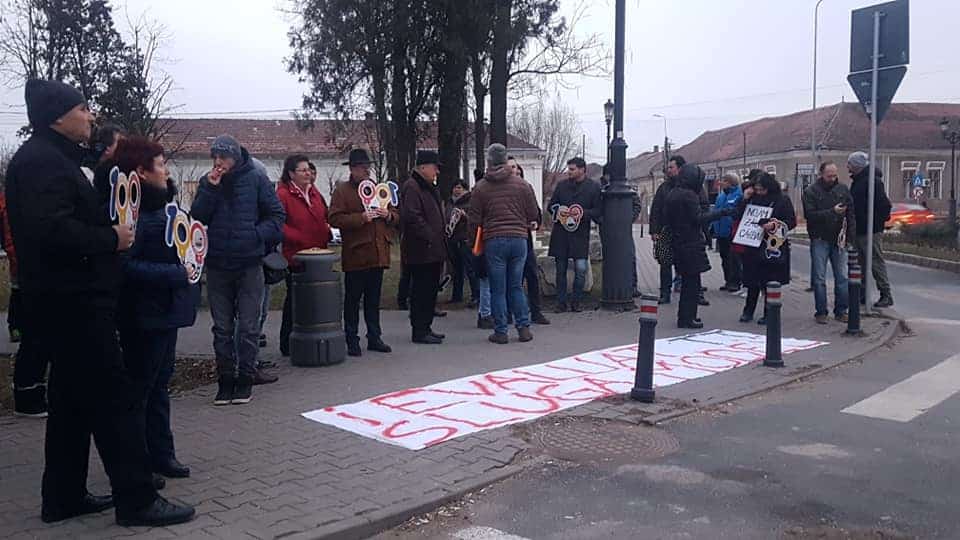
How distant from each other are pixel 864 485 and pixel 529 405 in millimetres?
2604

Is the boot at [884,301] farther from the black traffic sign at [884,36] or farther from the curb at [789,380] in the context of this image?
the black traffic sign at [884,36]

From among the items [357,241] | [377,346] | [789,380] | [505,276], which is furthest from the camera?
[505,276]

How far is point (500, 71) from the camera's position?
14172mm

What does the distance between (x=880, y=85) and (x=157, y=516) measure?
33.7ft

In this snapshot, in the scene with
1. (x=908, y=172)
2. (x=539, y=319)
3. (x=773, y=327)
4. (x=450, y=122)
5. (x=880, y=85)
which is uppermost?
(x=908, y=172)

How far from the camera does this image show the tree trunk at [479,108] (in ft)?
49.2

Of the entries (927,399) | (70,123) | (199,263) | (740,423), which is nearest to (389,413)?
(199,263)

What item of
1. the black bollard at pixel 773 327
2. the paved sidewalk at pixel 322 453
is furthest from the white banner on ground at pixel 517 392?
the black bollard at pixel 773 327

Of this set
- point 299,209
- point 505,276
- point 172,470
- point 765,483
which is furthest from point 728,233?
point 172,470

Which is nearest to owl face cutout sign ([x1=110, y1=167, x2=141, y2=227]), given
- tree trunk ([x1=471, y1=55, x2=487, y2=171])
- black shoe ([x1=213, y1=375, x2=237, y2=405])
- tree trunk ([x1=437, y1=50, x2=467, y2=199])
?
black shoe ([x1=213, y1=375, x2=237, y2=405])

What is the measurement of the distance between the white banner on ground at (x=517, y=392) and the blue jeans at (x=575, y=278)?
90.7 inches

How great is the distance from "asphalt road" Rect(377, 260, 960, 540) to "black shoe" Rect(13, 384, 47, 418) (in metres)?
3.61

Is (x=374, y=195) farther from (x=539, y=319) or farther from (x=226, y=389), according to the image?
(x=539, y=319)

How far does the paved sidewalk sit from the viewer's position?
14.8 ft
